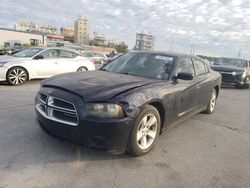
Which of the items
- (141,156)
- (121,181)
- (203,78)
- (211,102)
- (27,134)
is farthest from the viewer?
(211,102)

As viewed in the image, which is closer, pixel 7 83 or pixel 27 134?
pixel 27 134

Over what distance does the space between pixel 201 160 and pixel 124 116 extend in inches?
56.1

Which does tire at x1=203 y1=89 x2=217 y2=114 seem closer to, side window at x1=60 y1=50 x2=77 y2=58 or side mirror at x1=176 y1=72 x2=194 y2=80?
side mirror at x1=176 y1=72 x2=194 y2=80

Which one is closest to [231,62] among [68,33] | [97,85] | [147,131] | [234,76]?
[234,76]

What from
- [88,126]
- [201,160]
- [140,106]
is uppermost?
[140,106]

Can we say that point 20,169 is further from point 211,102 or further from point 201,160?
point 211,102

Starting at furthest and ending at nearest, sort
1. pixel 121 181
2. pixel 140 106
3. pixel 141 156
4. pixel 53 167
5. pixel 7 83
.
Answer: pixel 7 83
pixel 141 156
pixel 140 106
pixel 53 167
pixel 121 181

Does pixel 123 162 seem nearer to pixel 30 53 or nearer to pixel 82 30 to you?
pixel 30 53

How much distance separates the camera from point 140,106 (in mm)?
3031

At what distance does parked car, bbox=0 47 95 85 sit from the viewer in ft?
25.2

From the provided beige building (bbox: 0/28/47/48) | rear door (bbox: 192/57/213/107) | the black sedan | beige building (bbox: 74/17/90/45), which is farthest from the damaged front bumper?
beige building (bbox: 74/17/90/45)

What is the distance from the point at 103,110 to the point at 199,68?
10.3ft

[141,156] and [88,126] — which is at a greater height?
[88,126]

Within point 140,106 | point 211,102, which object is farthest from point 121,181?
point 211,102
